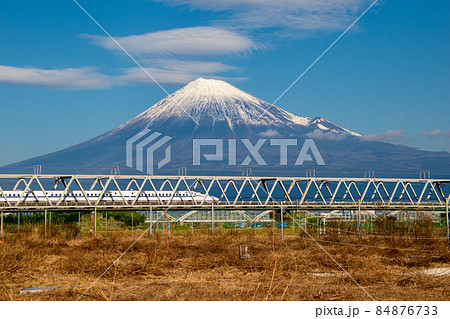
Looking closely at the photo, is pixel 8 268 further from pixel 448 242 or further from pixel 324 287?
pixel 448 242

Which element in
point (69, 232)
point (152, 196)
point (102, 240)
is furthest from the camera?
point (152, 196)

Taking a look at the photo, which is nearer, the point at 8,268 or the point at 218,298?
the point at 218,298

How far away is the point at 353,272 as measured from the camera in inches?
742

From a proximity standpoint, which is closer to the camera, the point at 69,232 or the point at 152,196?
the point at 69,232

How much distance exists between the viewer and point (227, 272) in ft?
63.2

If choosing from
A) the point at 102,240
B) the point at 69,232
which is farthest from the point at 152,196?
the point at 102,240

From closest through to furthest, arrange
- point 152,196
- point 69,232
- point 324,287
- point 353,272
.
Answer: point 324,287, point 353,272, point 69,232, point 152,196

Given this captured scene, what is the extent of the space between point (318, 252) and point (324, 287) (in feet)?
29.2

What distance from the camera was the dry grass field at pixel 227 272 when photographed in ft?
47.2

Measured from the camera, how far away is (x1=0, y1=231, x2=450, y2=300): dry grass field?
14.4 metres

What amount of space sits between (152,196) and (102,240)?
7746cm

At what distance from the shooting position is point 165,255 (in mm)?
22750

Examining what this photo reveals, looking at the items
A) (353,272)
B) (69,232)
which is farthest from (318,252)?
(69,232)
